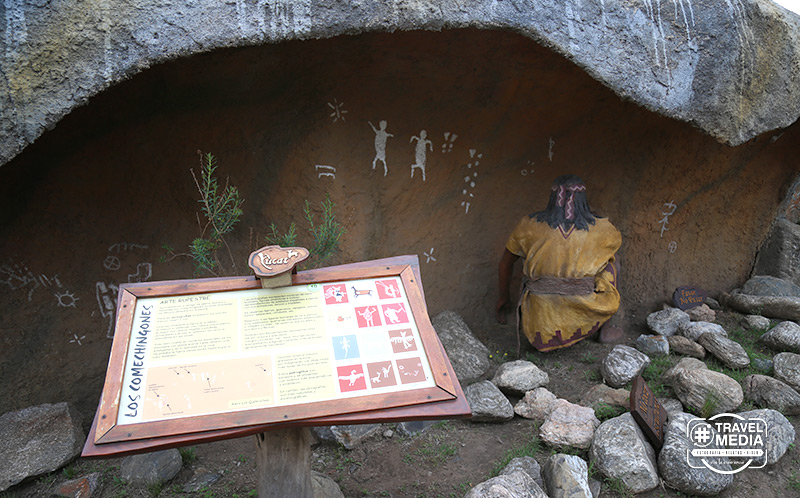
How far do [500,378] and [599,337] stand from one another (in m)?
0.95

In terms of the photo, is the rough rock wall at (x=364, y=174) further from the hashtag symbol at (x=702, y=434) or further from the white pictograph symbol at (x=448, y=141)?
the hashtag symbol at (x=702, y=434)

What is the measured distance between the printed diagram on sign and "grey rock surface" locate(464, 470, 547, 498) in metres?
1.92

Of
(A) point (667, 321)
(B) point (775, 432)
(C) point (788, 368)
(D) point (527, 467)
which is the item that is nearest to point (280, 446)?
(D) point (527, 467)

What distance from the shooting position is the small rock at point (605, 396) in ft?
9.12

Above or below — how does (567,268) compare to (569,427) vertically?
above

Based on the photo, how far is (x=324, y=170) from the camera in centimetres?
318

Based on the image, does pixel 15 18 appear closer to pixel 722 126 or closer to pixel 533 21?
pixel 533 21

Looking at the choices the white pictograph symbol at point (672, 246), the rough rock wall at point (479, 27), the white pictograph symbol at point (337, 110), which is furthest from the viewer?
the white pictograph symbol at point (672, 246)

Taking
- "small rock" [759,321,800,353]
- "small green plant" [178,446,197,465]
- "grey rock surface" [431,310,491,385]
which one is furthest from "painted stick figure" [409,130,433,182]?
"small rock" [759,321,800,353]

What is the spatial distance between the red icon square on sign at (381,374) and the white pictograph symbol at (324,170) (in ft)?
5.95

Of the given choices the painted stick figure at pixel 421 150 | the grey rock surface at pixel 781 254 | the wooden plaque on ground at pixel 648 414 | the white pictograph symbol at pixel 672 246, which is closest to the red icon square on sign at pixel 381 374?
the wooden plaque on ground at pixel 648 414

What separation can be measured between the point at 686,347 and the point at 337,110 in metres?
2.56

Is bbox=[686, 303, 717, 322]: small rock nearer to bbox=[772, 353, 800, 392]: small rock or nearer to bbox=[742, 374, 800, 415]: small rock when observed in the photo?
bbox=[772, 353, 800, 392]: small rock

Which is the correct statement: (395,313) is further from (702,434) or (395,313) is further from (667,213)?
(667,213)
